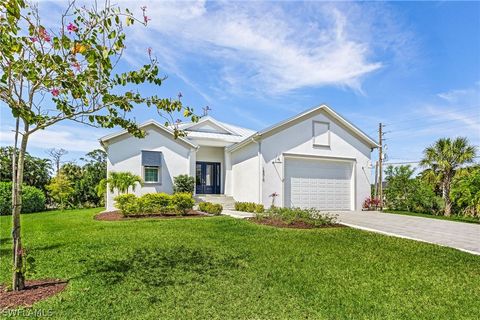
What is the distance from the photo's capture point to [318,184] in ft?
57.9

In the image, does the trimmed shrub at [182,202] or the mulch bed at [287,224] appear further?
the trimmed shrub at [182,202]

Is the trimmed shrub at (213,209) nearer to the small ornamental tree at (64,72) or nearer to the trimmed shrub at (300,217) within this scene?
the trimmed shrub at (300,217)

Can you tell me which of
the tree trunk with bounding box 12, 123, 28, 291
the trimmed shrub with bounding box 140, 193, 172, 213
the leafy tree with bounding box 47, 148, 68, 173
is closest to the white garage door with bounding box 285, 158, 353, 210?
the trimmed shrub with bounding box 140, 193, 172, 213

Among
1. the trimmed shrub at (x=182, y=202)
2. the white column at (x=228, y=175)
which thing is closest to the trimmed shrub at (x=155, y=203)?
the trimmed shrub at (x=182, y=202)

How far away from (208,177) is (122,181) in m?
6.39

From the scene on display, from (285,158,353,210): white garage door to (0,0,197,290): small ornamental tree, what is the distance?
12610mm

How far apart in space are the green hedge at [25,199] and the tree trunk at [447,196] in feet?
81.6

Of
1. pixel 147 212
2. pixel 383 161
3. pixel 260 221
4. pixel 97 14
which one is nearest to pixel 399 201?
pixel 383 161

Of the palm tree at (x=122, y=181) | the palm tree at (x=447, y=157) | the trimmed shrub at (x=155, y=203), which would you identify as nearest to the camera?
the trimmed shrub at (x=155, y=203)

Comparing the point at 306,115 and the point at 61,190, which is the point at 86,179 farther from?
the point at 306,115

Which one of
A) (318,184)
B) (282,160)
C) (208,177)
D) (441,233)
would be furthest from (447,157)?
(208,177)

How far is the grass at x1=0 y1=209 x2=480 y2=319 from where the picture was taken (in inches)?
165

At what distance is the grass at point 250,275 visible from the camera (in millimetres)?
4180

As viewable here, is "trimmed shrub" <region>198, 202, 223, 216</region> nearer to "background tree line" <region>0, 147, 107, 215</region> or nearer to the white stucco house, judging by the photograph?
the white stucco house
